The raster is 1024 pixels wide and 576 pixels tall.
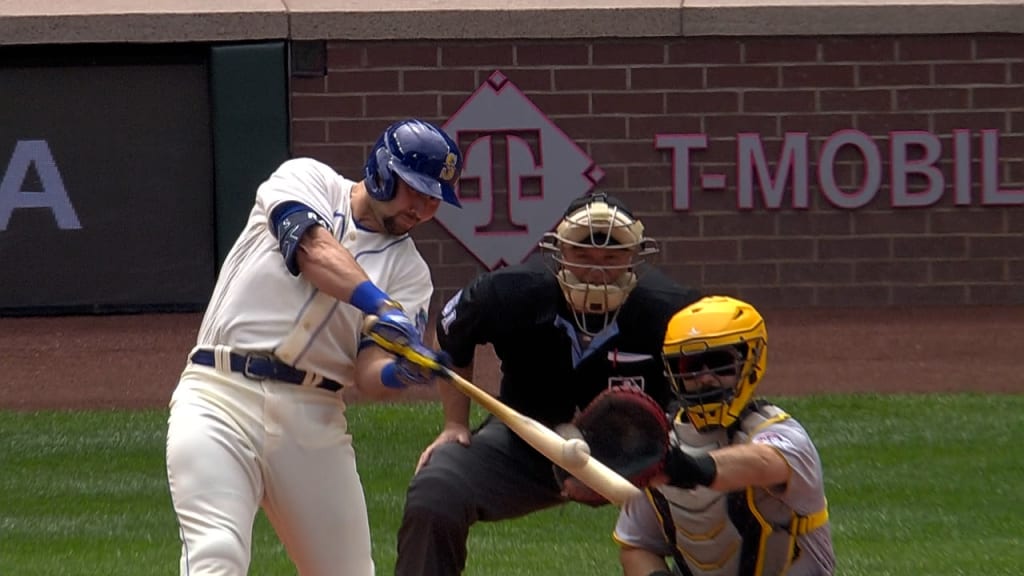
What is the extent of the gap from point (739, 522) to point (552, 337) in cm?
147

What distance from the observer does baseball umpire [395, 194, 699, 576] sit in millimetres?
5789

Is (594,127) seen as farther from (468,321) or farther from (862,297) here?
(468,321)

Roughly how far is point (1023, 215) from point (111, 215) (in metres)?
7.80

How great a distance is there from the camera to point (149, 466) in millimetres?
10047

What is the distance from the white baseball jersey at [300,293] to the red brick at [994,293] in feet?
35.8

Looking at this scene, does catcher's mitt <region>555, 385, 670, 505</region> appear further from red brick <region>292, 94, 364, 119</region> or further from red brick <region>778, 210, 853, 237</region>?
red brick <region>778, 210, 853, 237</region>

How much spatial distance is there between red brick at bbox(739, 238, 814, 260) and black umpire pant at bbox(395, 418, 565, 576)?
30.8 feet

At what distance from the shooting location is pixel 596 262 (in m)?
5.77

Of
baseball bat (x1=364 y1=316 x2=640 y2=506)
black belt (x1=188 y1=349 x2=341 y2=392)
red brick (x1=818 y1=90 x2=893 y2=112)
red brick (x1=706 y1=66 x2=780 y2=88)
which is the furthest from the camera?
red brick (x1=818 y1=90 x2=893 y2=112)

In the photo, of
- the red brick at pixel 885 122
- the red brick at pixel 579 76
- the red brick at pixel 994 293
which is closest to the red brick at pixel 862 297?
the red brick at pixel 994 293

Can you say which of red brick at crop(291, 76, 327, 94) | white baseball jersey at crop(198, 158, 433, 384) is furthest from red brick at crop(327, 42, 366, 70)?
white baseball jersey at crop(198, 158, 433, 384)

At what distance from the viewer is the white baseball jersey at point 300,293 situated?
5254 millimetres

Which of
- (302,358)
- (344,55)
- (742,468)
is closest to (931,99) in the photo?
(344,55)

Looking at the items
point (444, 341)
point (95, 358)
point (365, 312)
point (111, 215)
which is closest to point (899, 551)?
point (444, 341)
